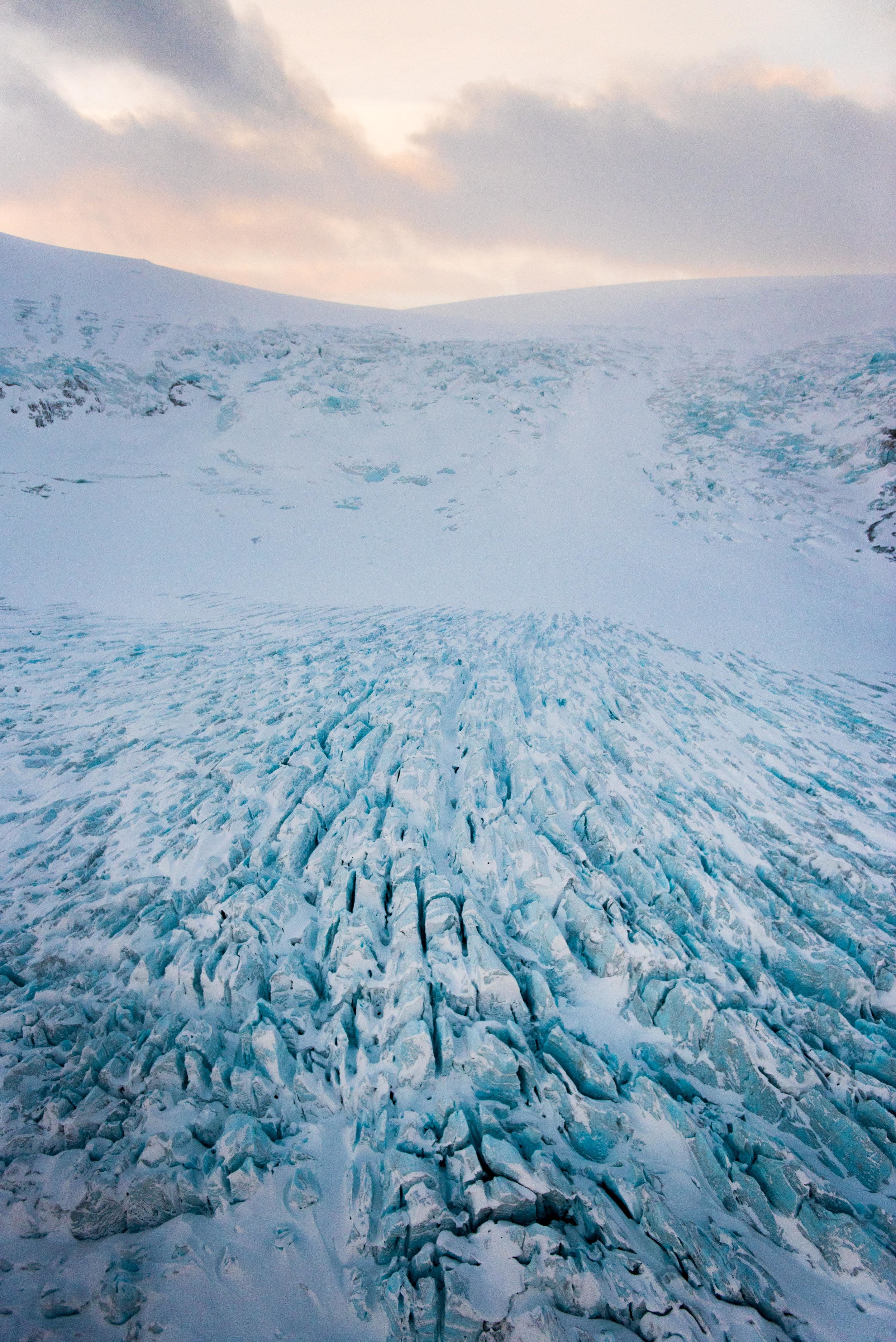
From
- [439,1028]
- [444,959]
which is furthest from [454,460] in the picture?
[439,1028]

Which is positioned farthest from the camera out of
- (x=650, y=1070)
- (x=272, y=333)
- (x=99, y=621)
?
(x=272, y=333)

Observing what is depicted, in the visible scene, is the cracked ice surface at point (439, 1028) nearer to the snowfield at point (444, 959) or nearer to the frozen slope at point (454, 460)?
the snowfield at point (444, 959)

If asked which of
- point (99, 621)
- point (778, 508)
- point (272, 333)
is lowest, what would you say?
point (99, 621)

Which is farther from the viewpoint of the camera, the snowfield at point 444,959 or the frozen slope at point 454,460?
the frozen slope at point 454,460

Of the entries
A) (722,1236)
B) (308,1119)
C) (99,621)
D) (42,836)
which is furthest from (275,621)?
(722,1236)

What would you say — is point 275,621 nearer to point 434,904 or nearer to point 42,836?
point 42,836

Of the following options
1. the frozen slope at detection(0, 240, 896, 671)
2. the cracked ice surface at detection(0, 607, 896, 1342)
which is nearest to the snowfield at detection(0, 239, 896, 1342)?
the cracked ice surface at detection(0, 607, 896, 1342)

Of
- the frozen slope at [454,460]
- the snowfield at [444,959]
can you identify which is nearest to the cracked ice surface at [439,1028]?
the snowfield at [444,959]
